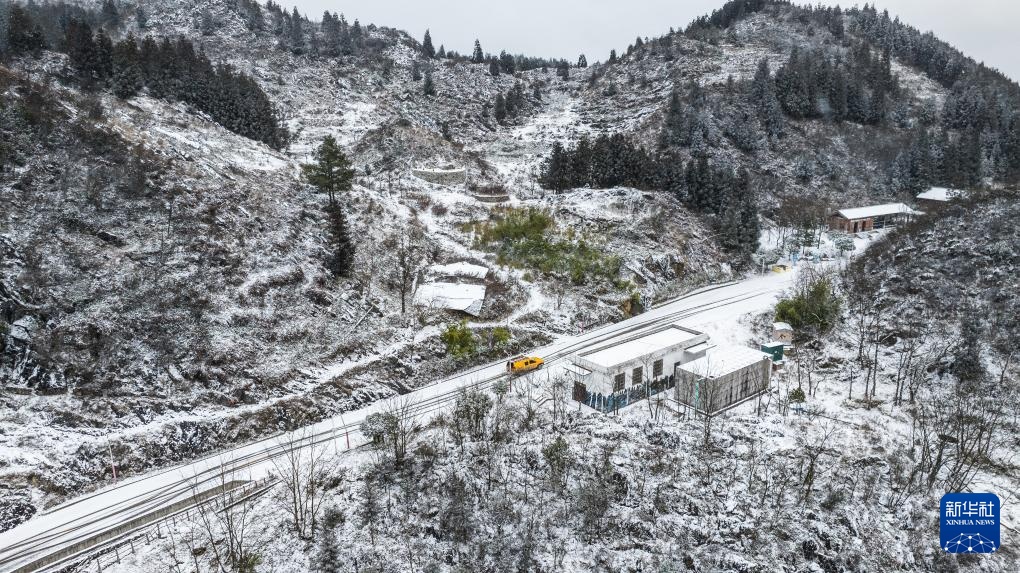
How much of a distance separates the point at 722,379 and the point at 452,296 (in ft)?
78.9

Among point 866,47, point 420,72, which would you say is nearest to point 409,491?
point 420,72

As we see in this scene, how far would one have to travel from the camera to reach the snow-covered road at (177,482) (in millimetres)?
23891

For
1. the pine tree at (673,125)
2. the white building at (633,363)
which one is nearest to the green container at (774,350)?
the white building at (633,363)

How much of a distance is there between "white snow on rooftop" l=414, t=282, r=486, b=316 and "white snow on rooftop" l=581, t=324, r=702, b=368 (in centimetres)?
1305

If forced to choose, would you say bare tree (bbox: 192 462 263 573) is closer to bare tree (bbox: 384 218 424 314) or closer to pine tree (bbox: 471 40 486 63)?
bare tree (bbox: 384 218 424 314)

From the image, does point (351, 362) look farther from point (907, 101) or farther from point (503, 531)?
point (907, 101)

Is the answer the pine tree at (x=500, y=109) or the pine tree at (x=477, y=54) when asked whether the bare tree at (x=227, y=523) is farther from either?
the pine tree at (x=477, y=54)

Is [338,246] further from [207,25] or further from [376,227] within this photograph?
[207,25]

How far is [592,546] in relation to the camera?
2631 centimetres

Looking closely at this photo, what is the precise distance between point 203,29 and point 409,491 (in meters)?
125

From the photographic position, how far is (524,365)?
1629 inches

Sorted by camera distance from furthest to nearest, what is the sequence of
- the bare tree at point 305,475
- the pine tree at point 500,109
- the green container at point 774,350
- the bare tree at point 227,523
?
the pine tree at point 500,109 → the green container at point 774,350 → the bare tree at point 305,475 → the bare tree at point 227,523

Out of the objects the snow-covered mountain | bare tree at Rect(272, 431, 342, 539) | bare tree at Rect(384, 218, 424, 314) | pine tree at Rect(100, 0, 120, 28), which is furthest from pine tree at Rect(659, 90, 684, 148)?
pine tree at Rect(100, 0, 120, 28)

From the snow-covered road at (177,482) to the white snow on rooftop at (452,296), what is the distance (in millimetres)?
6836
